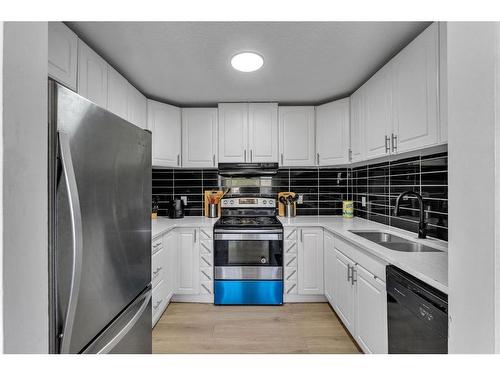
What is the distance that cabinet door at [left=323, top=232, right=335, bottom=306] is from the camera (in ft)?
7.45

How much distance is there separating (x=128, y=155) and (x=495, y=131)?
1112 millimetres

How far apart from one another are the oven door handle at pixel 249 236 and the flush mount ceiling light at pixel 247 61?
1473 mm

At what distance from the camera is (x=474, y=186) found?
489 millimetres

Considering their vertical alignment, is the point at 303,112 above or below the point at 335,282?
above

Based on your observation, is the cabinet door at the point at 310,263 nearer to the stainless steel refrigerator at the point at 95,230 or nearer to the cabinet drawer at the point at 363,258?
the cabinet drawer at the point at 363,258

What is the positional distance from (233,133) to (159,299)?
5.86 feet

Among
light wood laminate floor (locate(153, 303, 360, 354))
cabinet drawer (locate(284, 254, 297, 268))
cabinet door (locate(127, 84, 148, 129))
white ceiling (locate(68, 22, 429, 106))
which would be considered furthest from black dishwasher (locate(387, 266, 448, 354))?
cabinet door (locate(127, 84, 148, 129))

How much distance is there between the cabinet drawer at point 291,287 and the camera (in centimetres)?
254

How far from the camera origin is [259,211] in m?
3.05

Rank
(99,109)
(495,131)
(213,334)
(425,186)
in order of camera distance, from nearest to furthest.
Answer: (495,131) < (99,109) < (425,186) < (213,334)

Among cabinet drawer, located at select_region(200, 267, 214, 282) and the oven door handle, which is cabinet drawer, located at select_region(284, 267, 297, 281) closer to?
the oven door handle

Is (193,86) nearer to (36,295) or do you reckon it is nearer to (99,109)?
(99,109)

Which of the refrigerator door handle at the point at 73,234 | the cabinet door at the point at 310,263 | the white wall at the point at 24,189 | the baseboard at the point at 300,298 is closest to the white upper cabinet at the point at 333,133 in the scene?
the cabinet door at the point at 310,263
